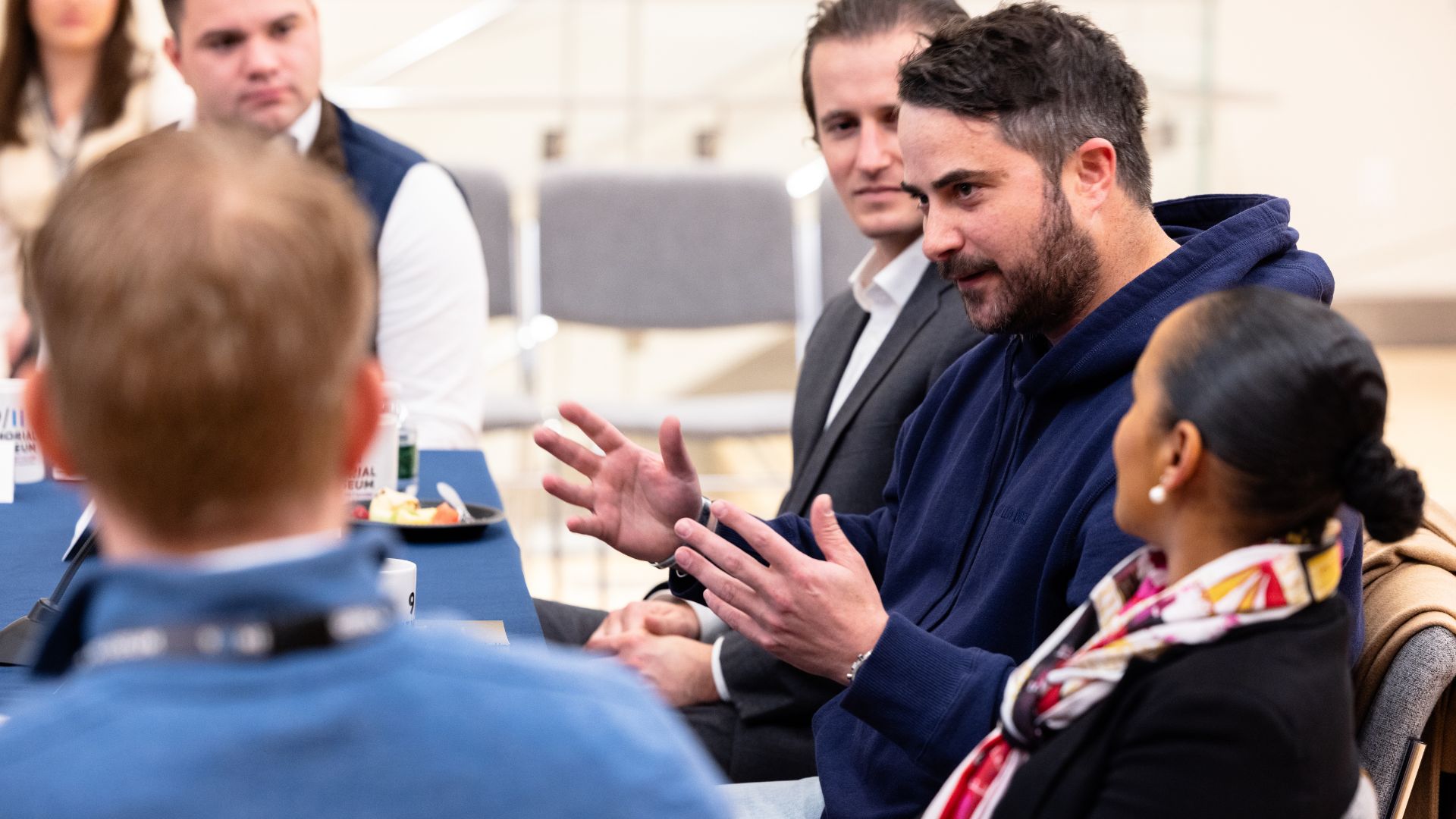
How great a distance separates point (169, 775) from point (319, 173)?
0.26 m

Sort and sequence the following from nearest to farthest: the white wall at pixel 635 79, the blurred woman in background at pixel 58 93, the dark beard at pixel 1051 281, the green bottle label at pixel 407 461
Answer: the dark beard at pixel 1051 281, the green bottle label at pixel 407 461, the blurred woman in background at pixel 58 93, the white wall at pixel 635 79

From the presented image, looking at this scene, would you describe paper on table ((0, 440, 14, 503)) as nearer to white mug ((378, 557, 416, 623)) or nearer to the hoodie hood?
white mug ((378, 557, 416, 623))

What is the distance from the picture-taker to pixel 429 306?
2.77 meters

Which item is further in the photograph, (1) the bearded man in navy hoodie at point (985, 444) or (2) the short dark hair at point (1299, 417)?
(1) the bearded man in navy hoodie at point (985, 444)

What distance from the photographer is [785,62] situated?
5.19 m

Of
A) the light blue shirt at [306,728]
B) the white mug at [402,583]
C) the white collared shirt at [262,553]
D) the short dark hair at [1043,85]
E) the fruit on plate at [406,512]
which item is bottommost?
the fruit on plate at [406,512]

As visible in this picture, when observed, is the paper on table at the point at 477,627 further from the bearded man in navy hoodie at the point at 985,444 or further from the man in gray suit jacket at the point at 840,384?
the man in gray suit jacket at the point at 840,384

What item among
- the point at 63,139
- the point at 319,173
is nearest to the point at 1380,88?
the point at 63,139

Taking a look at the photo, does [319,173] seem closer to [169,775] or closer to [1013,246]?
[169,775]

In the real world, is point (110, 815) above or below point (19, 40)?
below

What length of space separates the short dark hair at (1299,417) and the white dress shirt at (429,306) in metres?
1.91

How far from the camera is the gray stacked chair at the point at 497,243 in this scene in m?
4.05

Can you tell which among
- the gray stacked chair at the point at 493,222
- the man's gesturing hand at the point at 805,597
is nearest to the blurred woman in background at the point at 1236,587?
the man's gesturing hand at the point at 805,597

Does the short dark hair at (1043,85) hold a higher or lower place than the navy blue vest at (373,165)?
higher
